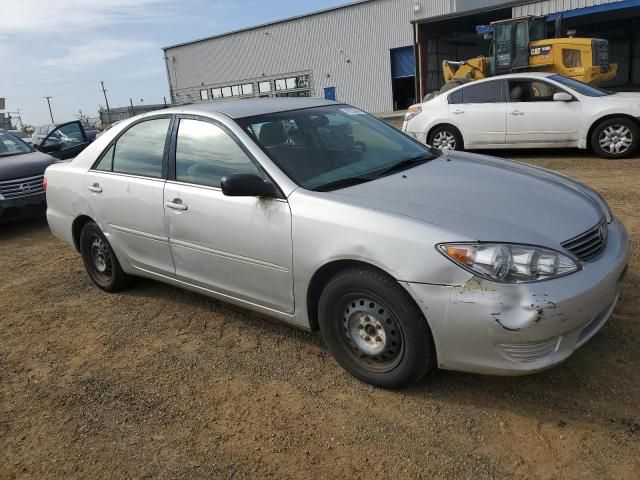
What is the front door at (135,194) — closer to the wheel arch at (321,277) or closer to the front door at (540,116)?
the wheel arch at (321,277)

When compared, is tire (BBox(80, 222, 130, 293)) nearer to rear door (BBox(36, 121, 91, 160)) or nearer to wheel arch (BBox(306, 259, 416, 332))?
wheel arch (BBox(306, 259, 416, 332))

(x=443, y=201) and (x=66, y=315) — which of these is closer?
(x=443, y=201)

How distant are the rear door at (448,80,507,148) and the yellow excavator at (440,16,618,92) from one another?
6883mm

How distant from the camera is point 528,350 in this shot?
2.53 metres

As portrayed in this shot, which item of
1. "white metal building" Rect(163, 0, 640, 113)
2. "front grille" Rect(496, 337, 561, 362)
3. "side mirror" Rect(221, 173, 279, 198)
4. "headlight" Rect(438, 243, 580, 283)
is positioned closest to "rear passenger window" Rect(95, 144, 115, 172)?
"side mirror" Rect(221, 173, 279, 198)

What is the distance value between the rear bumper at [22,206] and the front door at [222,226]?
4870 mm

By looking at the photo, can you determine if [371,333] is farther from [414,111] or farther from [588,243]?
[414,111]

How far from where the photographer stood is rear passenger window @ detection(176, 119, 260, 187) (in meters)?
3.45

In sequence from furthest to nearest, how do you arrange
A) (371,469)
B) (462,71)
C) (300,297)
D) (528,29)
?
1. (462,71)
2. (528,29)
3. (300,297)
4. (371,469)

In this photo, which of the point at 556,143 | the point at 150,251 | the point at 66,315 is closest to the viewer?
the point at 150,251

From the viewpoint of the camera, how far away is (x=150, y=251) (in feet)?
13.3

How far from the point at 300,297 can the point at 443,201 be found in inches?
37.7

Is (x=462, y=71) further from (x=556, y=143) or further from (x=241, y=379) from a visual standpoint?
(x=241, y=379)

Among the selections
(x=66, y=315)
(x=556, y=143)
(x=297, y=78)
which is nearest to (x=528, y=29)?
Result: (x=556, y=143)
